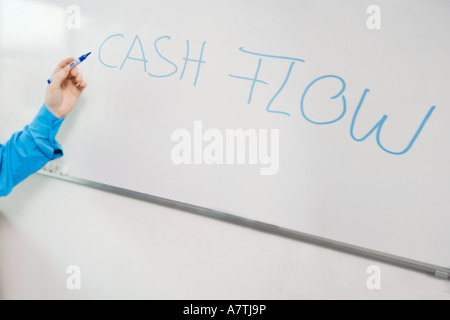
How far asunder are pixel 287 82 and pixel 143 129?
35 centimetres

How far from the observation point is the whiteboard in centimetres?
51

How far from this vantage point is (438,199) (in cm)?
51

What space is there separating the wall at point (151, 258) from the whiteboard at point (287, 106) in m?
0.06

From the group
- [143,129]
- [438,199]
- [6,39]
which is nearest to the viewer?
[438,199]

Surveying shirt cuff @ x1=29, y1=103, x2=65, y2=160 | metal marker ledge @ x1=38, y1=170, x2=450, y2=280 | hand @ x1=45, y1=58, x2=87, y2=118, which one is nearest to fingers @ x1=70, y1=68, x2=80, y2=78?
hand @ x1=45, y1=58, x2=87, y2=118

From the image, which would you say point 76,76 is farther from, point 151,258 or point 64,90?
point 151,258

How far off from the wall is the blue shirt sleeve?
0.12 m

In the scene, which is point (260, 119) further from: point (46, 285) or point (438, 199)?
point (46, 285)

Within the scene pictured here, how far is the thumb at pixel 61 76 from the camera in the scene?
0.71m

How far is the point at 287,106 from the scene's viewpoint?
0.59 m

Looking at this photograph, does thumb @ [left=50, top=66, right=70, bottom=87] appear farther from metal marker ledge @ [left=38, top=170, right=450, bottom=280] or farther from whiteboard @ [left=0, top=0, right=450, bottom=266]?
metal marker ledge @ [left=38, top=170, right=450, bottom=280]

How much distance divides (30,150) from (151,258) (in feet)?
1.30

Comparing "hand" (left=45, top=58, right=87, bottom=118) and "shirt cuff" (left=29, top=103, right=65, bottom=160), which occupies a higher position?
"hand" (left=45, top=58, right=87, bottom=118)
